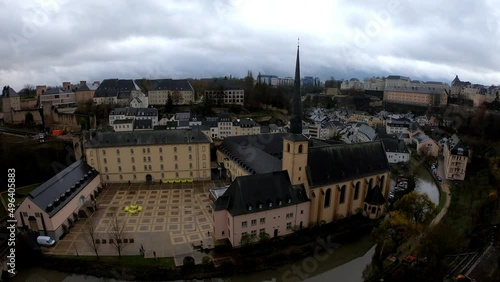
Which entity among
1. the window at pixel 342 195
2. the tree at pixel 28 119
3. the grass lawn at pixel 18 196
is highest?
the tree at pixel 28 119

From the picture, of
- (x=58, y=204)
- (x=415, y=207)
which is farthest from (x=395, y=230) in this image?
(x=58, y=204)

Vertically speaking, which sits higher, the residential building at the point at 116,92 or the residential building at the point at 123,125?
the residential building at the point at 116,92

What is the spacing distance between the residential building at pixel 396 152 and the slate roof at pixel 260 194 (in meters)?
35.7

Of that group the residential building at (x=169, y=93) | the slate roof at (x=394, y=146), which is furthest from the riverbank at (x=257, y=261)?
the residential building at (x=169, y=93)

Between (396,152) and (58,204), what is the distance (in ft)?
186

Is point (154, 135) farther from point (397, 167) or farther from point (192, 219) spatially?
point (397, 167)

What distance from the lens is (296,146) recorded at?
32.0 metres

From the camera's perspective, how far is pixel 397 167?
58250 mm

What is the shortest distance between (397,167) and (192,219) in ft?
137

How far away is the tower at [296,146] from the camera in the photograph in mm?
31062

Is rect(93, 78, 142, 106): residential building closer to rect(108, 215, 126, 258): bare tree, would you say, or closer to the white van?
rect(108, 215, 126, 258): bare tree

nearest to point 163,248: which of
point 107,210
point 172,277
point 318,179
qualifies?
point 172,277

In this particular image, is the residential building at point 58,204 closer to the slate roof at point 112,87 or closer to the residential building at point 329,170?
the residential building at point 329,170

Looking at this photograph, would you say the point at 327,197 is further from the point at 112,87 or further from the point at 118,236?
the point at 112,87
